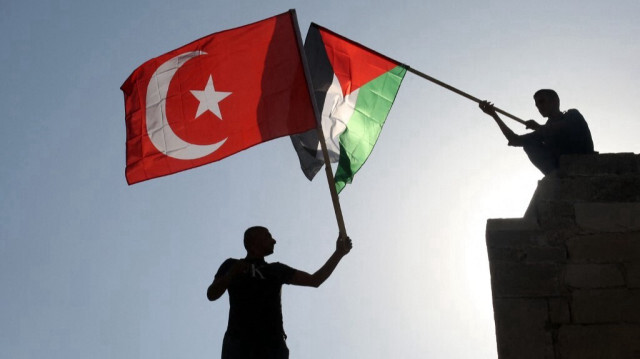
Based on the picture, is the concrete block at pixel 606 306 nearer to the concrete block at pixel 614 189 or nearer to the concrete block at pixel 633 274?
the concrete block at pixel 633 274

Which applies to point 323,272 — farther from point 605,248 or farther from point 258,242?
point 605,248

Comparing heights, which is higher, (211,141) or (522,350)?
(211,141)

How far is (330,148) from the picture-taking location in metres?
8.15

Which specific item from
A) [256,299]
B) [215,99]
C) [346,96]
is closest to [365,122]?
[346,96]

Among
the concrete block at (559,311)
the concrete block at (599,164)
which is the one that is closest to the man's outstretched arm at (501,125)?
the concrete block at (599,164)

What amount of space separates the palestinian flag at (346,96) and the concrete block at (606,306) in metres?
2.87

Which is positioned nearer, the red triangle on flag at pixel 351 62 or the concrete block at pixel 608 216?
the concrete block at pixel 608 216

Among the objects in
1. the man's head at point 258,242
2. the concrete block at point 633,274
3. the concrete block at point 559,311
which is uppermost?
the man's head at point 258,242

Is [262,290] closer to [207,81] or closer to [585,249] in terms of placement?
[585,249]

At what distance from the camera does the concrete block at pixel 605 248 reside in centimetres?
601

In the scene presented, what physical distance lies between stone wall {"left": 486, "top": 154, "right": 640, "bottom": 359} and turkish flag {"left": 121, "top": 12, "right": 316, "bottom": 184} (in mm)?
2359

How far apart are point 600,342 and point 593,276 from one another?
49cm

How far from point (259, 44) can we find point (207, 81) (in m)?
0.64

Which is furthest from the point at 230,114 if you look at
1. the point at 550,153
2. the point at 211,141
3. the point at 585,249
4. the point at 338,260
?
the point at 585,249
